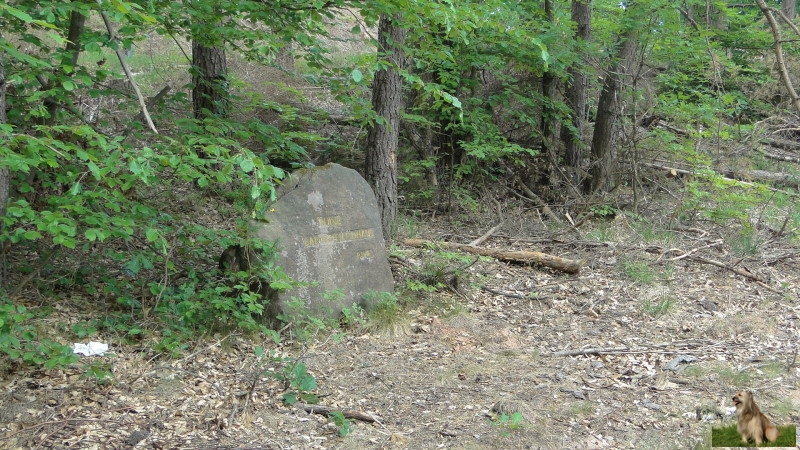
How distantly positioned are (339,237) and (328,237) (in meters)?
0.13

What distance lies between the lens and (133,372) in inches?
199

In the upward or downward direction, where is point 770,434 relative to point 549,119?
downward

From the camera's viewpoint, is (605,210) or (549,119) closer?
(605,210)

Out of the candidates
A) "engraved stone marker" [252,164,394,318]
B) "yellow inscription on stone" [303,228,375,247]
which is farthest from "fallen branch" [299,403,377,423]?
"yellow inscription on stone" [303,228,375,247]

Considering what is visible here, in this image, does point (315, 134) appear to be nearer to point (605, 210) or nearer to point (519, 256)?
point (519, 256)

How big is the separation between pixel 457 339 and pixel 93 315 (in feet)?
10.3

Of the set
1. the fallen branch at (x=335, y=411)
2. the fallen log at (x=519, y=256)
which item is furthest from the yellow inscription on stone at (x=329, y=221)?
the fallen branch at (x=335, y=411)

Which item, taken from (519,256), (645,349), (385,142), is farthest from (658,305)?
(385,142)

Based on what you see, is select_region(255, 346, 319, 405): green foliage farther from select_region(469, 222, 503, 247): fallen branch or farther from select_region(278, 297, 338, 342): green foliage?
select_region(469, 222, 503, 247): fallen branch

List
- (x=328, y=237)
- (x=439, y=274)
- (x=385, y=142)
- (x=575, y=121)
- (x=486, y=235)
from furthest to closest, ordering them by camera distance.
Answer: (x=575, y=121)
(x=486, y=235)
(x=385, y=142)
(x=439, y=274)
(x=328, y=237)

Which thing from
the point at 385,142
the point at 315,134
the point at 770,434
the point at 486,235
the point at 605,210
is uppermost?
the point at 315,134

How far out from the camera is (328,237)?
648 centimetres

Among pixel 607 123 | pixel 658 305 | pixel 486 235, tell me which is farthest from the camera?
pixel 607 123

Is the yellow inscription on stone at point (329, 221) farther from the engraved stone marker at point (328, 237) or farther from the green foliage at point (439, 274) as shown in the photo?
the green foliage at point (439, 274)
